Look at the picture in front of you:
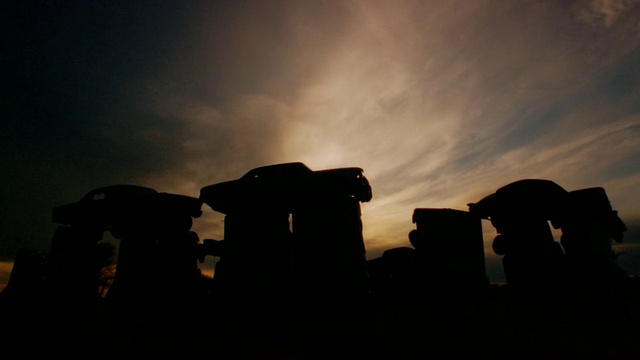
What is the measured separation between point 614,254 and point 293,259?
697 cm

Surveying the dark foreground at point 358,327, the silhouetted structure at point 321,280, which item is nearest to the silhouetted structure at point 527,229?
the silhouetted structure at point 321,280

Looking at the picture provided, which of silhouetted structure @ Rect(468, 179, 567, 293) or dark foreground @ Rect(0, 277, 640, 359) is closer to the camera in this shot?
dark foreground @ Rect(0, 277, 640, 359)

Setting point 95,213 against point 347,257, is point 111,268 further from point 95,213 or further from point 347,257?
point 347,257

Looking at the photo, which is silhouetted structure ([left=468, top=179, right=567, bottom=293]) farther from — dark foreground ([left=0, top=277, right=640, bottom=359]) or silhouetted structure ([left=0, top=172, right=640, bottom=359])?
dark foreground ([left=0, top=277, right=640, bottom=359])

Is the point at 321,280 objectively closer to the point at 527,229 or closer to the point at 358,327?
the point at 358,327

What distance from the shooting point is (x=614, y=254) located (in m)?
6.84

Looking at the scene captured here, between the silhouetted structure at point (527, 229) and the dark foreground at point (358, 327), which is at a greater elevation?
the silhouetted structure at point (527, 229)

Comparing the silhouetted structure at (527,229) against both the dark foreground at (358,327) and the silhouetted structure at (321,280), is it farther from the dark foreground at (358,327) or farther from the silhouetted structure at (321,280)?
the dark foreground at (358,327)

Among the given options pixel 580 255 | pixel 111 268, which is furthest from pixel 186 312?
pixel 111 268

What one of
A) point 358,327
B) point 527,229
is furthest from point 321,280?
point 527,229

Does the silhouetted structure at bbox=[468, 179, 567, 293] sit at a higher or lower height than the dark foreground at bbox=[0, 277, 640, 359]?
higher

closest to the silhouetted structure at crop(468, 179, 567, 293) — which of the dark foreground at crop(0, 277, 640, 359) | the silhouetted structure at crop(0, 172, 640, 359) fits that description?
the silhouetted structure at crop(0, 172, 640, 359)

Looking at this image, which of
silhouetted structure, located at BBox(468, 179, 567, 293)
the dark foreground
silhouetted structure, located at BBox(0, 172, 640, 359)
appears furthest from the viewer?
silhouetted structure, located at BBox(468, 179, 567, 293)

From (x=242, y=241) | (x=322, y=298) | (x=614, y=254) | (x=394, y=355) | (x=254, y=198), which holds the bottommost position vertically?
(x=394, y=355)
